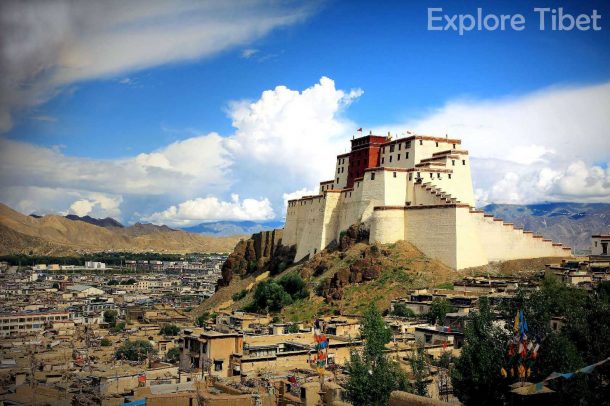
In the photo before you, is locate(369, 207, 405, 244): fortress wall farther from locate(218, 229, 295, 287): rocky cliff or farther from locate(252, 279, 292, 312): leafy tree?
locate(218, 229, 295, 287): rocky cliff

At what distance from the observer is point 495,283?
3844 centimetres

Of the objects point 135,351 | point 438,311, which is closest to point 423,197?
point 438,311

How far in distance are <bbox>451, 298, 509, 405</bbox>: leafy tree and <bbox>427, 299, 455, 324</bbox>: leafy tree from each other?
14.6 metres

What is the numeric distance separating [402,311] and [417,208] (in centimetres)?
1153

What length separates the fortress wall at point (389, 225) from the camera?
47562 millimetres

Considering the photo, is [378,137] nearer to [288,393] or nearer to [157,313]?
[157,313]

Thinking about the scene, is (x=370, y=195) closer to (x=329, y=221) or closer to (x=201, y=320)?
(x=329, y=221)

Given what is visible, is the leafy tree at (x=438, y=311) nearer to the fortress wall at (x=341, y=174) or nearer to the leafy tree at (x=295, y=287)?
the leafy tree at (x=295, y=287)

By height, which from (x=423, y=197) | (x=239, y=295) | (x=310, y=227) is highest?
(x=423, y=197)

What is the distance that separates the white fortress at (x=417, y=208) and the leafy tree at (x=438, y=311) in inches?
381

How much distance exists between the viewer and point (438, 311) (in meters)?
34.2

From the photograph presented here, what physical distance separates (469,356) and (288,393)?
467 centimetres

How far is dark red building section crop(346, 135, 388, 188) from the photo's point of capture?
54.5m

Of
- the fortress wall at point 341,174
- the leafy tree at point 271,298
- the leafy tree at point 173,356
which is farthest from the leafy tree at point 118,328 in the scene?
the fortress wall at point 341,174
